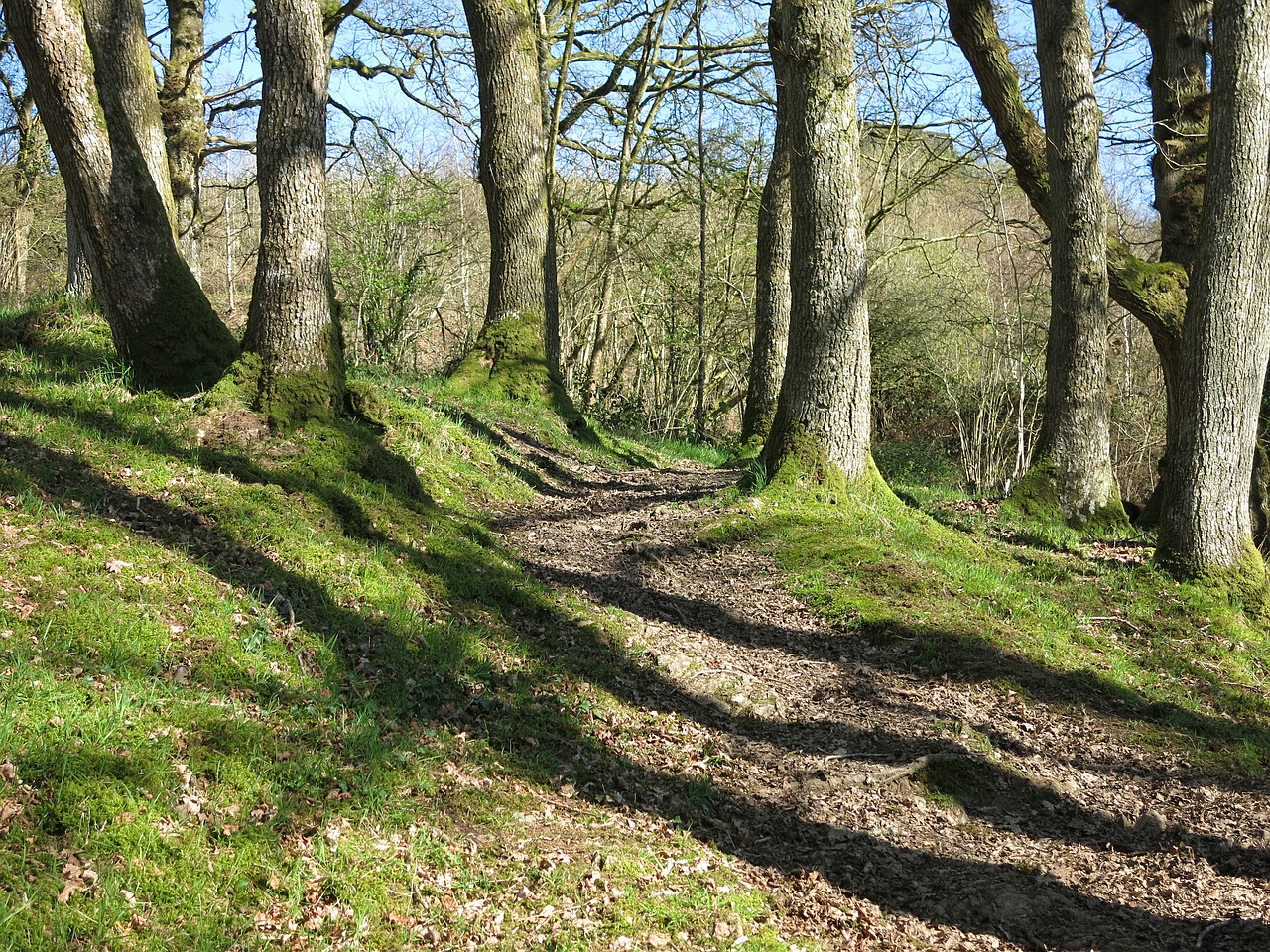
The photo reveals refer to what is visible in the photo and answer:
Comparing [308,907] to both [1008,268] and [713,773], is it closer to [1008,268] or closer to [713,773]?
[713,773]

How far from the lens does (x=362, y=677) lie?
494 centimetres

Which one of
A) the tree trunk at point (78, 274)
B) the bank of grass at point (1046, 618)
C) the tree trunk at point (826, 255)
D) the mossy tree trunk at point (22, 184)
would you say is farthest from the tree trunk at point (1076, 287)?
the mossy tree trunk at point (22, 184)

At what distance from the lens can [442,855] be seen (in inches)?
151

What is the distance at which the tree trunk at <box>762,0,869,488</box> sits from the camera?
26.6 ft

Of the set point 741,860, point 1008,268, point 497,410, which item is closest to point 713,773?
point 741,860

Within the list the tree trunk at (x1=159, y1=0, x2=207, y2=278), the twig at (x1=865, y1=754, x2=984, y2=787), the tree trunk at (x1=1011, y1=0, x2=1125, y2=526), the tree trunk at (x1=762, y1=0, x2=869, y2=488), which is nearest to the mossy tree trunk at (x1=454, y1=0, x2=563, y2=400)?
the tree trunk at (x1=159, y1=0, x2=207, y2=278)

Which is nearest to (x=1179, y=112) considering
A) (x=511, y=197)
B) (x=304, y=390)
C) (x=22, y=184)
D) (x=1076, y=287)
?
(x=1076, y=287)

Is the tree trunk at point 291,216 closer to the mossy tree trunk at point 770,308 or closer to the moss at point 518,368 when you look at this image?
the moss at point 518,368

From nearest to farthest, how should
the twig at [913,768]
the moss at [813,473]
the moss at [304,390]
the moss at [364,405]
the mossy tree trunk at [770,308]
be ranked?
the twig at [913,768] → the moss at [304,390] → the moss at [364,405] → the moss at [813,473] → the mossy tree trunk at [770,308]

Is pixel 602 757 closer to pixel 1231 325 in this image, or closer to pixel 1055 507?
pixel 1231 325

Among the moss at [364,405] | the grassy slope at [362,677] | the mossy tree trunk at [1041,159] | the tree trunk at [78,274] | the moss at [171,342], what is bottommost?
the grassy slope at [362,677]

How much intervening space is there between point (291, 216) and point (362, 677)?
12.3 feet

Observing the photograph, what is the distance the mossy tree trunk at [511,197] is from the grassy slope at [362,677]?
3.83 metres

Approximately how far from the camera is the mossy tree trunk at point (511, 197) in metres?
12.1
